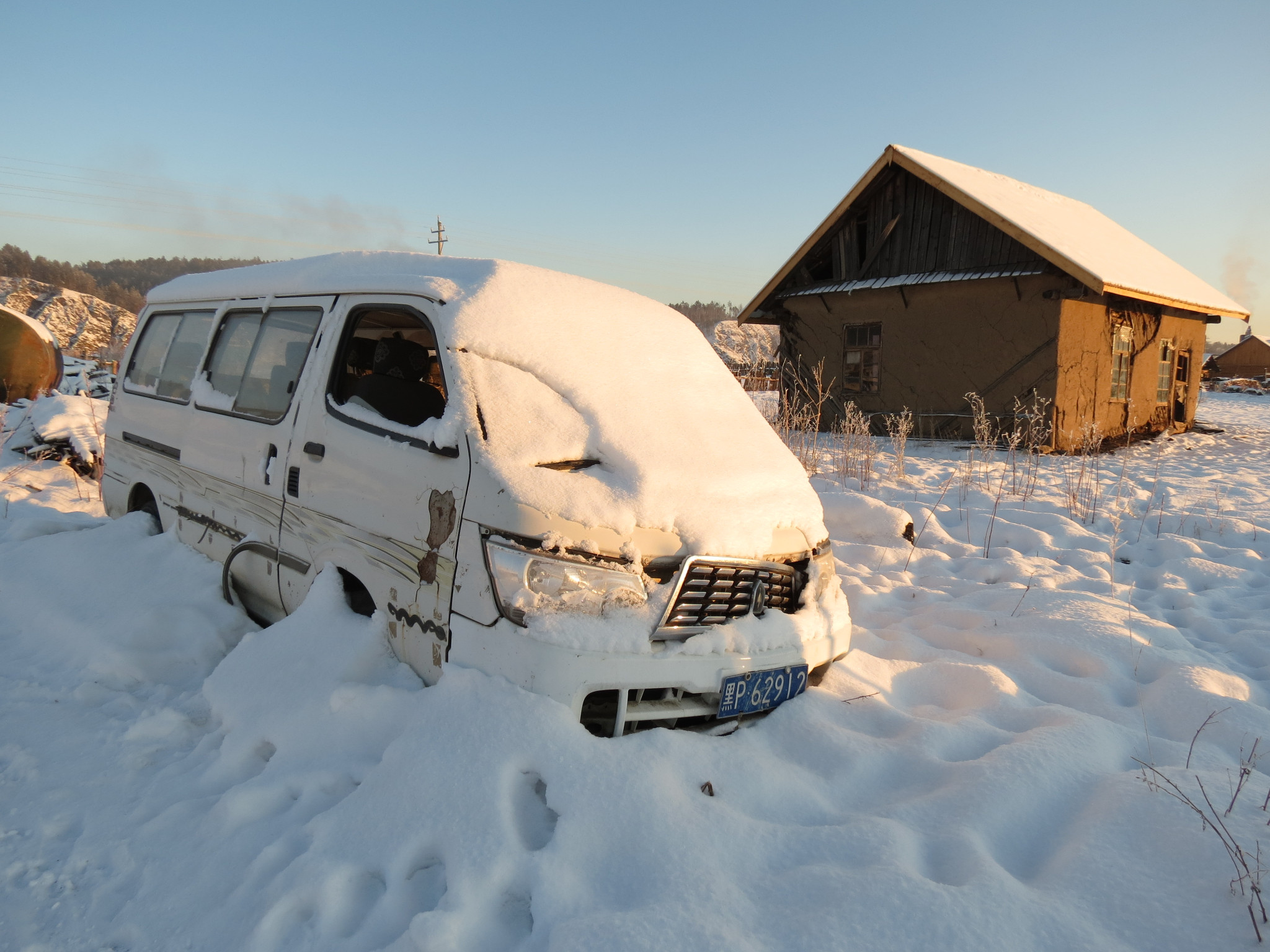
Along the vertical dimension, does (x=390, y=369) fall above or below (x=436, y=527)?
above

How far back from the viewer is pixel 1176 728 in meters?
3.13

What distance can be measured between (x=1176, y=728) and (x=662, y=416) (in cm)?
258

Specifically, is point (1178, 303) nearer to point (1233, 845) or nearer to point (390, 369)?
point (1233, 845)

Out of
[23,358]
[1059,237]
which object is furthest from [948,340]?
[23,358]

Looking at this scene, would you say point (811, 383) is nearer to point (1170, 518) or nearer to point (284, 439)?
point (1170, 518)

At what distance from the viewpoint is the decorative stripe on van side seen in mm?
4254

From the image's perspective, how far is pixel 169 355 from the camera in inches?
182

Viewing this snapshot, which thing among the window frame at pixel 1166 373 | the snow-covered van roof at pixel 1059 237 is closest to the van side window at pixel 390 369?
the snow-covered van roof at pixel 1059 237

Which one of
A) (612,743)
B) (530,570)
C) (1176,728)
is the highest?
(530,570)

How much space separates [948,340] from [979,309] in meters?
0.74

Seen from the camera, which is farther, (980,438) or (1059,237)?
(1059,237)

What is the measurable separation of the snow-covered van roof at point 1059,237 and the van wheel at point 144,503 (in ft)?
39.5

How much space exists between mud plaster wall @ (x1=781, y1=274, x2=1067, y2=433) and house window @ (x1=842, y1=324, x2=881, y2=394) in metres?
0.11

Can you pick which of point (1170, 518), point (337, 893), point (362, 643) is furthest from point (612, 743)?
point (1170, 518)
